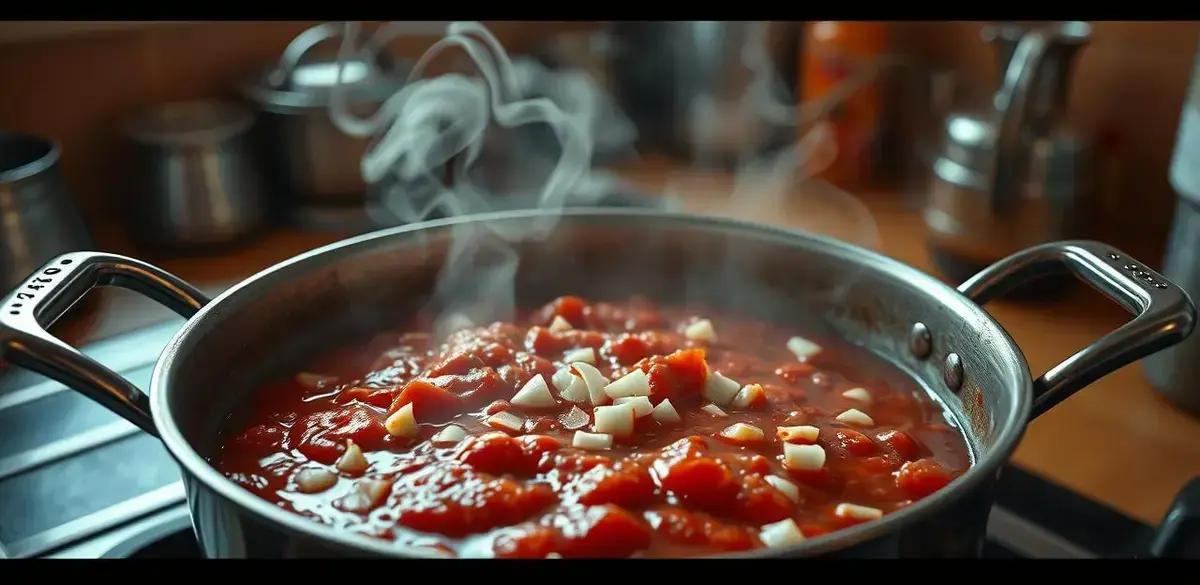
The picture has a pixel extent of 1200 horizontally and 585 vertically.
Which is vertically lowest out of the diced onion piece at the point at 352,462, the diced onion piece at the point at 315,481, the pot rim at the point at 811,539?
the diced onion piece at the point at 315,481

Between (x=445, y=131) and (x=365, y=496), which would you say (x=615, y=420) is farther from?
(x=445, y=131)

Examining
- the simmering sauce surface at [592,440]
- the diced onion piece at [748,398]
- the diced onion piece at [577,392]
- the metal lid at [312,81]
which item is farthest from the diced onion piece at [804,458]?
the metal lid at [312,81]

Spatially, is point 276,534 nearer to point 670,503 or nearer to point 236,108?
point 670,503

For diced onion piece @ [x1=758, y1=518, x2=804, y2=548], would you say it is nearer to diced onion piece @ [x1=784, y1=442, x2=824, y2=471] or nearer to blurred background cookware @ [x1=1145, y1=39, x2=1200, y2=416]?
diced onion piece @ [x1=784, y1=442, x2=824, y2=471]

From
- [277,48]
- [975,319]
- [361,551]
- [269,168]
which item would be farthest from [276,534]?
[277,48]

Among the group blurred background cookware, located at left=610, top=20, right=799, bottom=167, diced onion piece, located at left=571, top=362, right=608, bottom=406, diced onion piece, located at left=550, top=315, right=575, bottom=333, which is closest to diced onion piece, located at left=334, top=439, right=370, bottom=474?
diced onion piece, located at left=571, top=362, right=608, bottom=406

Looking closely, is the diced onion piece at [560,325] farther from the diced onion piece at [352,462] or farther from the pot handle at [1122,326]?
the pot handle at [1122,326]
